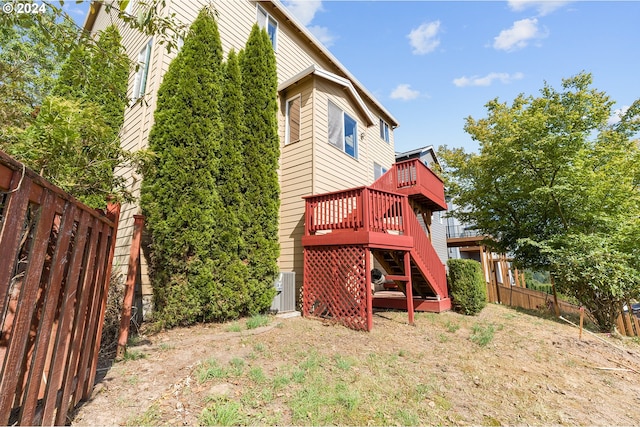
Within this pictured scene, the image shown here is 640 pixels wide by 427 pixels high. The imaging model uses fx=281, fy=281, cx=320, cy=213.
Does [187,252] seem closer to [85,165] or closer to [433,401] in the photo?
[85,165]

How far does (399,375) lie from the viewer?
385 centimetres

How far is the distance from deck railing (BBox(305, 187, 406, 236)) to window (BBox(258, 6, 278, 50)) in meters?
6.24

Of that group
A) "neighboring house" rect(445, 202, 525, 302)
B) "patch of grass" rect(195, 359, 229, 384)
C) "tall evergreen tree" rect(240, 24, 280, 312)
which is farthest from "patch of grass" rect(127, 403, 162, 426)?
"neighboring house" rect(445, 202, 525, 302)

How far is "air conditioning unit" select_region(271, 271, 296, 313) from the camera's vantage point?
284 inches

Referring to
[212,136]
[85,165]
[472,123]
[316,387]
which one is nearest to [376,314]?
[316,387]

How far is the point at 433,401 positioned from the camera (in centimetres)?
326

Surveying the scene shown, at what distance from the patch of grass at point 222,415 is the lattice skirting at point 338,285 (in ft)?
12.2

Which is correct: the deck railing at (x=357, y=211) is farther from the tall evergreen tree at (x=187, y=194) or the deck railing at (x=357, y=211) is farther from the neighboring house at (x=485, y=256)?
the neighboring house at (x=485, y=256)

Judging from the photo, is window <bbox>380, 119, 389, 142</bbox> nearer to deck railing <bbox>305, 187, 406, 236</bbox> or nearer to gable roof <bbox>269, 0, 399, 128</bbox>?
gable roof <bbox>269, 0, 399, 128</bbox>

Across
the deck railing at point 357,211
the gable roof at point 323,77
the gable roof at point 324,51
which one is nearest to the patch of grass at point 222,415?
the deck railing at point 357,211

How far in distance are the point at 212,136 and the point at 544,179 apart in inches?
438

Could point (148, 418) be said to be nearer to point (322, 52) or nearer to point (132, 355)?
point (132, 355)

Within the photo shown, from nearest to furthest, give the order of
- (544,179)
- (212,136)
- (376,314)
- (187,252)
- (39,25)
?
1. (39,25)
2. (187,252)
3. (212,136)
4. (376,314)
5. (544,179)

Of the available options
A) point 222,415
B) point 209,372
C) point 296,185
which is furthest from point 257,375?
point 296,185
